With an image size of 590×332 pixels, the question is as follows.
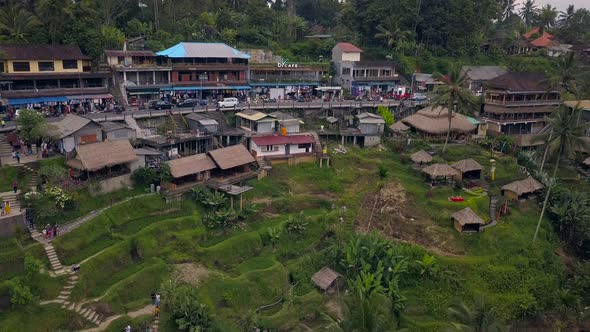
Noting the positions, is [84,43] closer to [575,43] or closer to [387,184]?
[387,184]

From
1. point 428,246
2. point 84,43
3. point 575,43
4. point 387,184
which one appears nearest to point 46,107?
point 84,43

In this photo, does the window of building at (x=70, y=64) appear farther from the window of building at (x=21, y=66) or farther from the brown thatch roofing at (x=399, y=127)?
the brown thatch roofing at (x=399, y=127)

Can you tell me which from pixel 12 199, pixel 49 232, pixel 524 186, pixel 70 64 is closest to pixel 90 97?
pixel 70 64

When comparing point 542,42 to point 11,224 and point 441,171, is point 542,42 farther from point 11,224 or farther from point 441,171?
point 11,224

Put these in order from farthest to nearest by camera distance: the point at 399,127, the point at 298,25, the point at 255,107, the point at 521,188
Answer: the point at 298,25
the point at 255,107
the point at 399,127
the point at 521,188

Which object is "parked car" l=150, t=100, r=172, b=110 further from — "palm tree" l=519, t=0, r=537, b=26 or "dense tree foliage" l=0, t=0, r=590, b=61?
"palm tree" l=519, t=0, r=537, b=26

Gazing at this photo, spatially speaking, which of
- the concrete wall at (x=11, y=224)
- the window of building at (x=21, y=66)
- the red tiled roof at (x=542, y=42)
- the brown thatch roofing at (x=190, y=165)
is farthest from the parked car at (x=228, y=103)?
the red tiled roof at (x=542, y=42)
